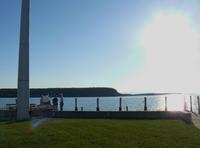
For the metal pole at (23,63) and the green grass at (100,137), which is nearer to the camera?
the green grass at (100,137)

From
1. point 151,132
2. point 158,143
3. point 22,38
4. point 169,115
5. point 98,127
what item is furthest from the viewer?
point 169,115

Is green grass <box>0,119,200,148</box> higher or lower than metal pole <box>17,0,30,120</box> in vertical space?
lower

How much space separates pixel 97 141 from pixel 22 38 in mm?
9027

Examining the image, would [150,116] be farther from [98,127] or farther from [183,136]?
[183,136]

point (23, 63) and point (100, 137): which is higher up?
point (23, 63)

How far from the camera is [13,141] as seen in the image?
10555 mm

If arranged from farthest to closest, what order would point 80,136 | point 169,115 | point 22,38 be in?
point 169,115 → point 22,38 → point 80,136

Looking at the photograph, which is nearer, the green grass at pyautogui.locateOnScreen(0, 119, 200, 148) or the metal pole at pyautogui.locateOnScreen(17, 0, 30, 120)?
the green grass at pyautogui.locateOnScreen(0, 119, 200, 148)

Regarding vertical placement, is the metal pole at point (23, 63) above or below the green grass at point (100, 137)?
above

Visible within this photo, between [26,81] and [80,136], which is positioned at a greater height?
[26,81]

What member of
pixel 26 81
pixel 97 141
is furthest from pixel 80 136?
pixel 26 81

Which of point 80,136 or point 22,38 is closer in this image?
point 80,136

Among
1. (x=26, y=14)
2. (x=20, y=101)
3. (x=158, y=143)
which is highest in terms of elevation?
(x=26, y=14)

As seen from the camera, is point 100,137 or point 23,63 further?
point 23,63
